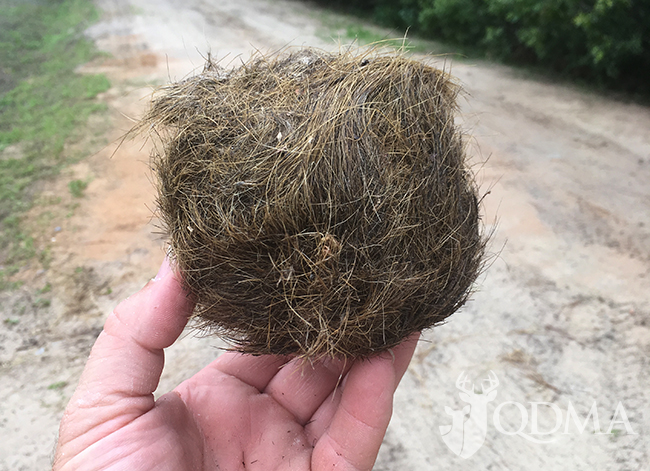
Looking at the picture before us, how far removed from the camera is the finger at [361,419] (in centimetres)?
163

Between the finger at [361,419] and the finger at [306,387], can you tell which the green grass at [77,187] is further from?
the finger at [361,419]

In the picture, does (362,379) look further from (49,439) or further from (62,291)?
(62,291)

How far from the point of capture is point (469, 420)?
8.38 feet

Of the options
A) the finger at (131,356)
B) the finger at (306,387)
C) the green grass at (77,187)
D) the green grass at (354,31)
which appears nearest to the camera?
the finger at (131,356)

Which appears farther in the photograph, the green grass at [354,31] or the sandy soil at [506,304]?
the green grass at [354,31]

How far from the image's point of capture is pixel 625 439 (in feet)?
8.08

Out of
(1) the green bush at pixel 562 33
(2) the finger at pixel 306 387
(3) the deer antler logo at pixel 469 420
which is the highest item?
(1) the green bush at pixel 562 33

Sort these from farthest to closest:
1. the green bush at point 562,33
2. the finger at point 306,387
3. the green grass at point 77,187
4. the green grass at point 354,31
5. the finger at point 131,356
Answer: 1. the green grass at point 354,31
2. the green bush at point 562,33
3. the green grass at point 77,187
4. the finger at point 306,387
5. the finger at point 131,356

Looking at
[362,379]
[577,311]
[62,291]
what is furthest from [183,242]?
[577,311]

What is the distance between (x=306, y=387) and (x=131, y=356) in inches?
28.6

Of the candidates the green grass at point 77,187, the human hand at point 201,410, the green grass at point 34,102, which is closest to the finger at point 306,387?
the human hand at point 201,410

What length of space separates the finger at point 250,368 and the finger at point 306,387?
0.13ft

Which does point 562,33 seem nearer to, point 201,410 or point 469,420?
point 469,420

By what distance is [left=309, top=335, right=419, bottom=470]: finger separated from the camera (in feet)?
5.34
